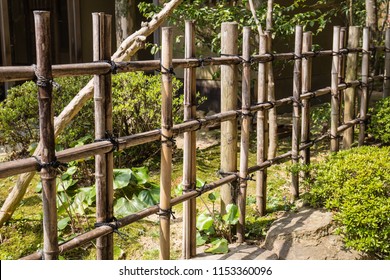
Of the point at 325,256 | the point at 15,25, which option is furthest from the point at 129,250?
the point at 15,25

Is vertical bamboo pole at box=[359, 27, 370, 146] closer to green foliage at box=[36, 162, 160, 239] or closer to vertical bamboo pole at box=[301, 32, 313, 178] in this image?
vertical bamboo pole at box=[301, 32, 313, 178]

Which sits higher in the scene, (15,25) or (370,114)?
(15,25)

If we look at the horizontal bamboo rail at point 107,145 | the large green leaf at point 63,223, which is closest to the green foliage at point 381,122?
the horizontal bamboo rail at point 107,145

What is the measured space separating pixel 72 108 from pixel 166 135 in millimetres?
1169

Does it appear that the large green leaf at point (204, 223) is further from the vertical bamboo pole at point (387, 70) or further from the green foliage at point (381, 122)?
the vertical bamboo pole at point (387, 70)

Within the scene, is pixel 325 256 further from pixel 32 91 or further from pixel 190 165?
pixel 32 91

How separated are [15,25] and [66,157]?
30.8 feet

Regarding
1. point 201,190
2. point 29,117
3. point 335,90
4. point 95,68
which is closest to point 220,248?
point 201,190

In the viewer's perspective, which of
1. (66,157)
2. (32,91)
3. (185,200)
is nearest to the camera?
(66,157)

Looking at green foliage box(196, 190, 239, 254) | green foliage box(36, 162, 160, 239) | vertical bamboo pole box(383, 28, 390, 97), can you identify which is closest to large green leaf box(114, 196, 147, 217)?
green foliage box(36, 162, 160, 239)

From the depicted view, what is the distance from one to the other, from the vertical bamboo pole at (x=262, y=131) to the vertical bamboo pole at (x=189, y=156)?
44.9 inches

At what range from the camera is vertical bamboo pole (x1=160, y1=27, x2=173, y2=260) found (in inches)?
153

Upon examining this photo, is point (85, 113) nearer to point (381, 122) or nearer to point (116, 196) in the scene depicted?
point (116, 196)

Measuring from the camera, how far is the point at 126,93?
22.7 feet
